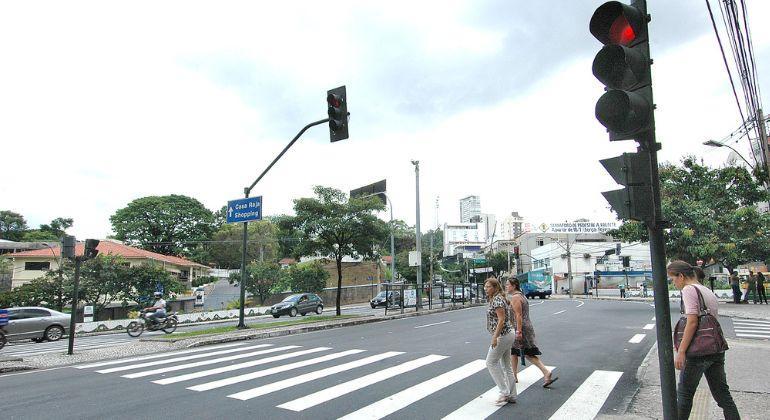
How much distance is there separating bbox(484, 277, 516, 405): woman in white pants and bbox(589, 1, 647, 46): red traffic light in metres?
3.49

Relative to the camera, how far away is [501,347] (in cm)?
612

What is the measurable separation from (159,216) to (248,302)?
36.0 meters

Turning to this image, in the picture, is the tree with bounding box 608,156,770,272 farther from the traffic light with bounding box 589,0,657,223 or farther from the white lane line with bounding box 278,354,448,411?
the traffic light with bounding box 589,0,657,223

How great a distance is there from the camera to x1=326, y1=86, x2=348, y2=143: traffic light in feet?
36.2

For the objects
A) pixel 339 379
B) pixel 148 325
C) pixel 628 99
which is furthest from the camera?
pixel 148 325

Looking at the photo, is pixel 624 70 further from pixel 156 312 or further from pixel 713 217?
pixel 713 217

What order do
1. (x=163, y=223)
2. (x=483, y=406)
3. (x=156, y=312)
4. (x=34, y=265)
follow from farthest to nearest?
(x=163, y=223) → (x=34, y=265) → (x=156, y=312) → (x=483, y=406)

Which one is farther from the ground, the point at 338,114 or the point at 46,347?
the point at 338,114

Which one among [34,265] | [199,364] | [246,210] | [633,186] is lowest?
[199,364]

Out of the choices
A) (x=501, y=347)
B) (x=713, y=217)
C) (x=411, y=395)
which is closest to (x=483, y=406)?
(x=501, y=347)

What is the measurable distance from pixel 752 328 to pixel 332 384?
1455 cm

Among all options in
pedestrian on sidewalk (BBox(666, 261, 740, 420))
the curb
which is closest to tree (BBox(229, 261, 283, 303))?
the curb

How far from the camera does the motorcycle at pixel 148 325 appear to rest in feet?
63.9

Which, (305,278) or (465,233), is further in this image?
(465,233)
